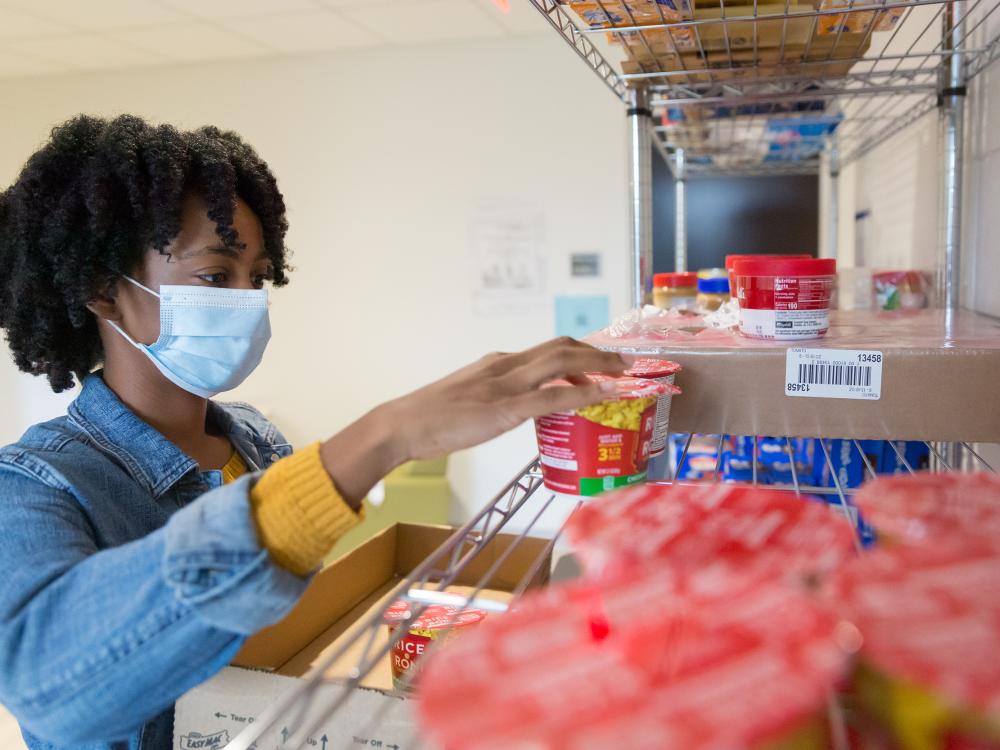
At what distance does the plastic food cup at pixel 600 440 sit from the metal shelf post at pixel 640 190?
Answer: 0.73m

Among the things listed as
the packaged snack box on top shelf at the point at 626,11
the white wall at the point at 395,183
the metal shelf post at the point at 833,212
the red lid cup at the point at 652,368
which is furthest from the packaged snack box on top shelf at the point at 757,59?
the white wall at the point at 395,183

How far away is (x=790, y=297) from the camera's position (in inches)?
35.9

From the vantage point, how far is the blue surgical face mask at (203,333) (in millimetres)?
1240

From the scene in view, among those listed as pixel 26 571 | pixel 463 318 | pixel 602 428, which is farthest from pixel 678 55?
pixel 463 318

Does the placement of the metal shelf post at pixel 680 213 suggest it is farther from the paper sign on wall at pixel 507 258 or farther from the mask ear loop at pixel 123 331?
the mask ear loop at pixel 123 331

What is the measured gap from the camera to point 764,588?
44 centimetres

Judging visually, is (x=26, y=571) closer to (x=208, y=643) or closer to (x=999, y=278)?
(x=208, y=643)

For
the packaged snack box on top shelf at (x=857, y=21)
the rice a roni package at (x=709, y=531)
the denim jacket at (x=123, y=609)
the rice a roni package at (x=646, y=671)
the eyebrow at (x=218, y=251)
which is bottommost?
the denim jacket at (x=123, y=609)

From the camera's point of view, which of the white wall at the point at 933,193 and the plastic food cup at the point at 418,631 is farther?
the white wall at the point at 933,193

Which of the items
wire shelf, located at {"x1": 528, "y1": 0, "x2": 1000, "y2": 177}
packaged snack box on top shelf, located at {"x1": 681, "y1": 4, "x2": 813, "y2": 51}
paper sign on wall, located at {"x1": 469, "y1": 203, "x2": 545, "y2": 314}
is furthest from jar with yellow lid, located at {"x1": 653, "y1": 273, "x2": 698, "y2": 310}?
paper sign on wall, located at {"x1": 469, "y1": 203, "x2": 545, "y2": 314}

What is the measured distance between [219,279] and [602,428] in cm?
81

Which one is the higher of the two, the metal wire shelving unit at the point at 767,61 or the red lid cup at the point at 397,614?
the metal wire shelving unit at the point at 767,61

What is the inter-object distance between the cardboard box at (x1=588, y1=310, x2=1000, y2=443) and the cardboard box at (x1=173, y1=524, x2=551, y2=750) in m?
0.29

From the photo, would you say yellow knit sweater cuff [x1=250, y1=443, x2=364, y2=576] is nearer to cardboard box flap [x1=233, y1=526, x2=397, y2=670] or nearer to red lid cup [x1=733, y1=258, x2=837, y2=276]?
cardboard box flap [x1=233, y1=526, x2=397, y2=670]
